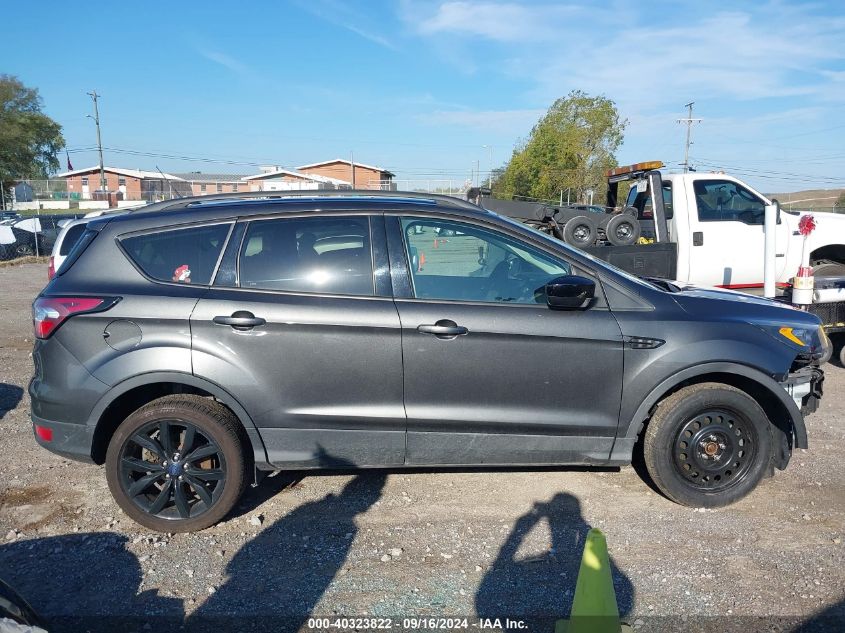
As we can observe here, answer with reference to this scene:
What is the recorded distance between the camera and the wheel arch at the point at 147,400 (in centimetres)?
362

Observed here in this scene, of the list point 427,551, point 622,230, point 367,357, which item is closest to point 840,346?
point 622,230

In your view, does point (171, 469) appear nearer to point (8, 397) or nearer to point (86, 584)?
point (86, 584)

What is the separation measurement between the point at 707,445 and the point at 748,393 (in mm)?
458

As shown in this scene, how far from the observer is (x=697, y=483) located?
3951mm

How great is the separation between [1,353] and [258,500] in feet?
19.8

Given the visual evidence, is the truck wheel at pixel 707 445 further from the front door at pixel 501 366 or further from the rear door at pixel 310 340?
the rear door at pixel 310 340

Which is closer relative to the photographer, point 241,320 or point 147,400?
point 241,320

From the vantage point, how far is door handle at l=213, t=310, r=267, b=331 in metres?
3.60

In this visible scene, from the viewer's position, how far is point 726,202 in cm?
845

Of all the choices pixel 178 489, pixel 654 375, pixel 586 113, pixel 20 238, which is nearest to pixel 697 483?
pixel 654 375

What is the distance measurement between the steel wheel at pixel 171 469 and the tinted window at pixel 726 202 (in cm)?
697

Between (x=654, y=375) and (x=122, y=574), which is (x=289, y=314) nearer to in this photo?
(x=122, y=574)

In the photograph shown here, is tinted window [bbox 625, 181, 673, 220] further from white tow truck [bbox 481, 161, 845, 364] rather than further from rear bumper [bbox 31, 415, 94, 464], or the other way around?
rear bumper [bbox 31, 415, 94, 464]

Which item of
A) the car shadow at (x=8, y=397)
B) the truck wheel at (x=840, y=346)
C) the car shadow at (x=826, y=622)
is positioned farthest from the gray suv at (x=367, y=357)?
the truck wheel at (x=840, y=346)
